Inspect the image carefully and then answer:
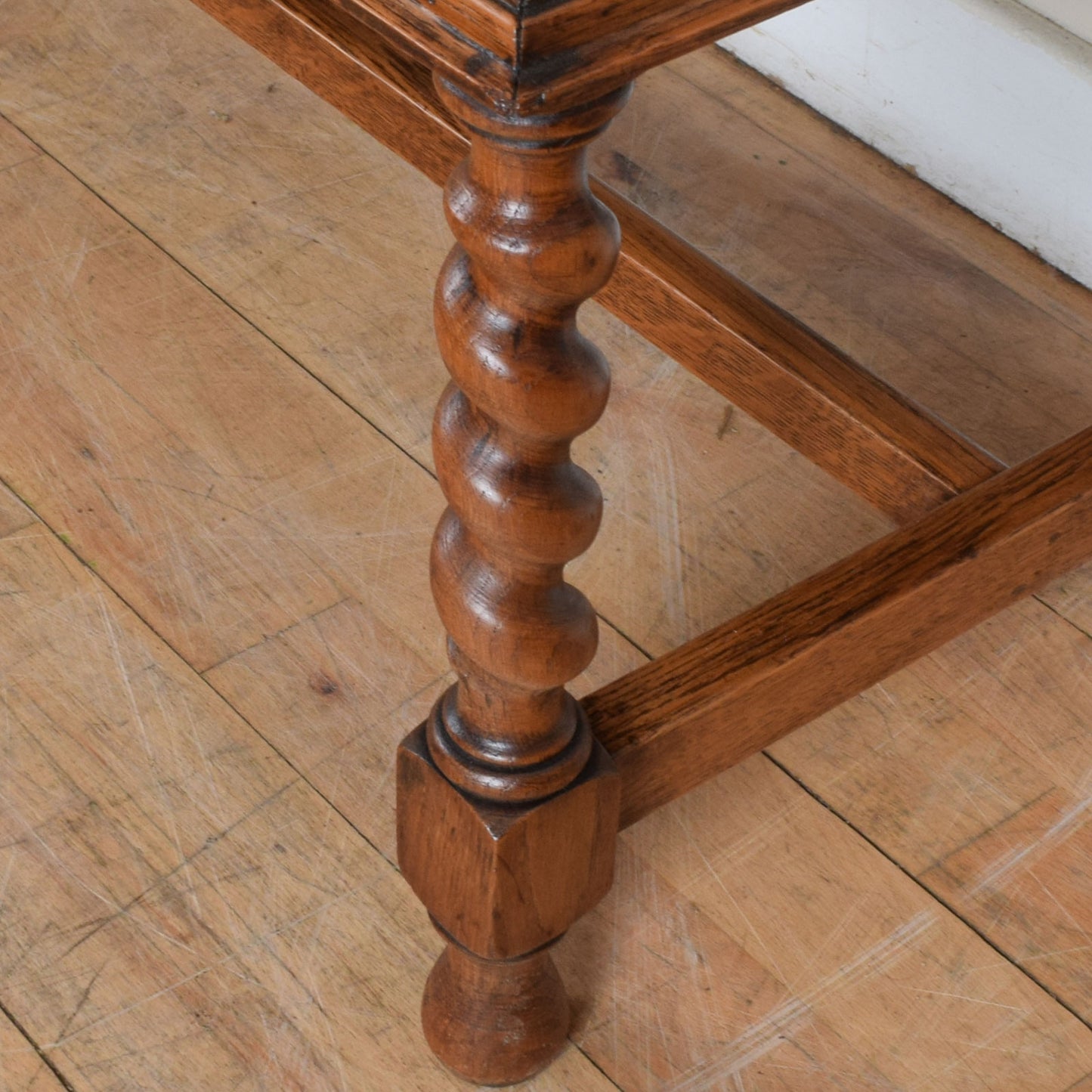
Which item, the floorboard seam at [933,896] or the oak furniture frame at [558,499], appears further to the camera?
the floorboard seam at [933,896]

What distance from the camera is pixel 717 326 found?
0.91m

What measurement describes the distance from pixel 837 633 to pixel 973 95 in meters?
0.70

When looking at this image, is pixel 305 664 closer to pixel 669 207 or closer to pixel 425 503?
pixel 425 503

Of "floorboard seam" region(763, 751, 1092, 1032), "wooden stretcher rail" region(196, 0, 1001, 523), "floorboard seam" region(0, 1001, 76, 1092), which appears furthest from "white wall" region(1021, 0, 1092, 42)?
"floorboard seam" region(0, 1001, 76, 1092)

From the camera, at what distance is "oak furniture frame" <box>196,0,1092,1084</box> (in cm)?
46

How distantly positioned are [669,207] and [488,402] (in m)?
0.75

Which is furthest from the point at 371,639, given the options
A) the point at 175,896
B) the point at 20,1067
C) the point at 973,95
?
the point at 973,95

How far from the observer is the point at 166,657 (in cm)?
92

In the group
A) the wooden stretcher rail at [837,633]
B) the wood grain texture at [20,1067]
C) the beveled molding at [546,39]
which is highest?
the beveled molding at [546,39]

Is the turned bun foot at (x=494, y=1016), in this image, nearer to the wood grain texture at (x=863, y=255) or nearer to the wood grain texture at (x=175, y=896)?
the wood grain texture at (x=175, y=896)

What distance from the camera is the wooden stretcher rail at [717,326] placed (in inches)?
34.8

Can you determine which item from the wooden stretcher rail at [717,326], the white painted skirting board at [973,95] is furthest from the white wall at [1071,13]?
the wooden stretcher rail at [717,326]

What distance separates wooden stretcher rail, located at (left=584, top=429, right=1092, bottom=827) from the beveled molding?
34cm

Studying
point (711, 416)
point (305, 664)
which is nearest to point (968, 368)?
point (711, 416)
